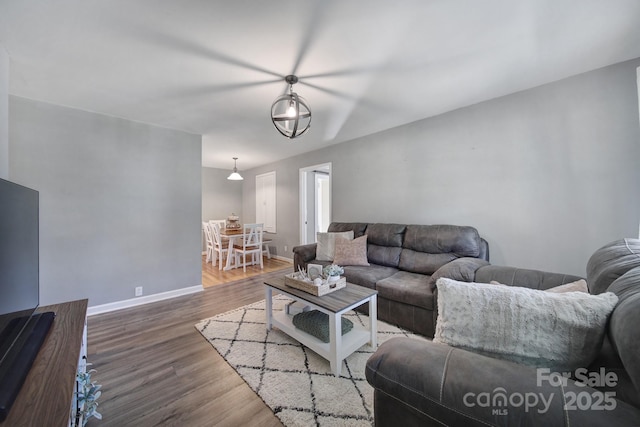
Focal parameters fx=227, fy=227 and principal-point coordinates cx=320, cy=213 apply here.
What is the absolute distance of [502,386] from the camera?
2.09 feet

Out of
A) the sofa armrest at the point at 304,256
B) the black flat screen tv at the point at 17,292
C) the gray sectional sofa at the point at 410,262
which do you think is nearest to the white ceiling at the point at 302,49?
Answer: the black flat screen tv at the point at 17,292

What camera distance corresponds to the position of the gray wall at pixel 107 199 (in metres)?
2.41

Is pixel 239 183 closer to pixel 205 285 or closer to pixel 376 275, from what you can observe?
pixel 205 285

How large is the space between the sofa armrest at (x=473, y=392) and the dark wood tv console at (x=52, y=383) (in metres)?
1.02

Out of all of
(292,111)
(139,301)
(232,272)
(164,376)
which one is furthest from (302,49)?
(232,272)

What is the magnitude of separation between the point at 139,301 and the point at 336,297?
2745 millimetres

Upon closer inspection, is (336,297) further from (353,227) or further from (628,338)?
(353,227)

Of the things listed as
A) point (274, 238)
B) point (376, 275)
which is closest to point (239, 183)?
point (274, 238)

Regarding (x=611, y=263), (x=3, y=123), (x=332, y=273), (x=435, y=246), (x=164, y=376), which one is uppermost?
(x=3, y=123)

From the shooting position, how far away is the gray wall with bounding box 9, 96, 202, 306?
2.41m

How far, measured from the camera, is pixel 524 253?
2.39 meters

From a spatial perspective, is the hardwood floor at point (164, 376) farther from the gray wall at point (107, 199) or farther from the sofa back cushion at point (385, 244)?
the sofa back cushion at point (385, 244)

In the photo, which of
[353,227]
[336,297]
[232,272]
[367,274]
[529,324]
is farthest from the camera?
[232,272]

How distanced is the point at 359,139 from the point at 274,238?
316 cm
